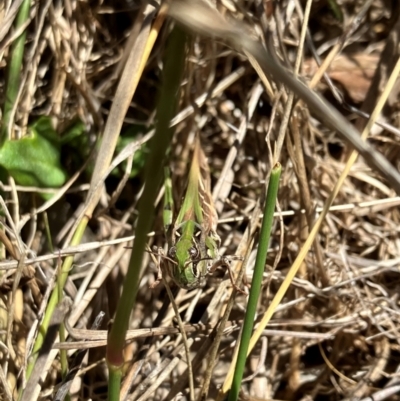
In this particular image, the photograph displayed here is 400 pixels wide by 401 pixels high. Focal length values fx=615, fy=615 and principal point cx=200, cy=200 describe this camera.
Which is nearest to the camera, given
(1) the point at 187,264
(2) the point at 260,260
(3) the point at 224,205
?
(2) the point at 260,260

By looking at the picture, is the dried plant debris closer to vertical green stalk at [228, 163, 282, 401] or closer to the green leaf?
the green leaf

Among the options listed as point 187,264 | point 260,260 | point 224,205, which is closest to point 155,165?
point 260,260

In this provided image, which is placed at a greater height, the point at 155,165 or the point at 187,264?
the point at 155,165

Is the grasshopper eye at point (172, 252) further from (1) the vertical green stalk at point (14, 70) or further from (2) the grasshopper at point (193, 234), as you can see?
(1) the vertical green stalk at point (14, 70)

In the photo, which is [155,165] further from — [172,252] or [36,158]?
[36,158]

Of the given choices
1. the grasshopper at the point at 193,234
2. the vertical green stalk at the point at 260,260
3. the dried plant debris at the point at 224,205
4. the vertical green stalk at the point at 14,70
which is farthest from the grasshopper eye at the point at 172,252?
the vertical green stalk at the point at 14,70

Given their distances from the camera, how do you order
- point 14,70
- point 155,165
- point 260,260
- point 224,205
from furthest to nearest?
point 224,205, point 14,70, point 260,260, point 155,165
